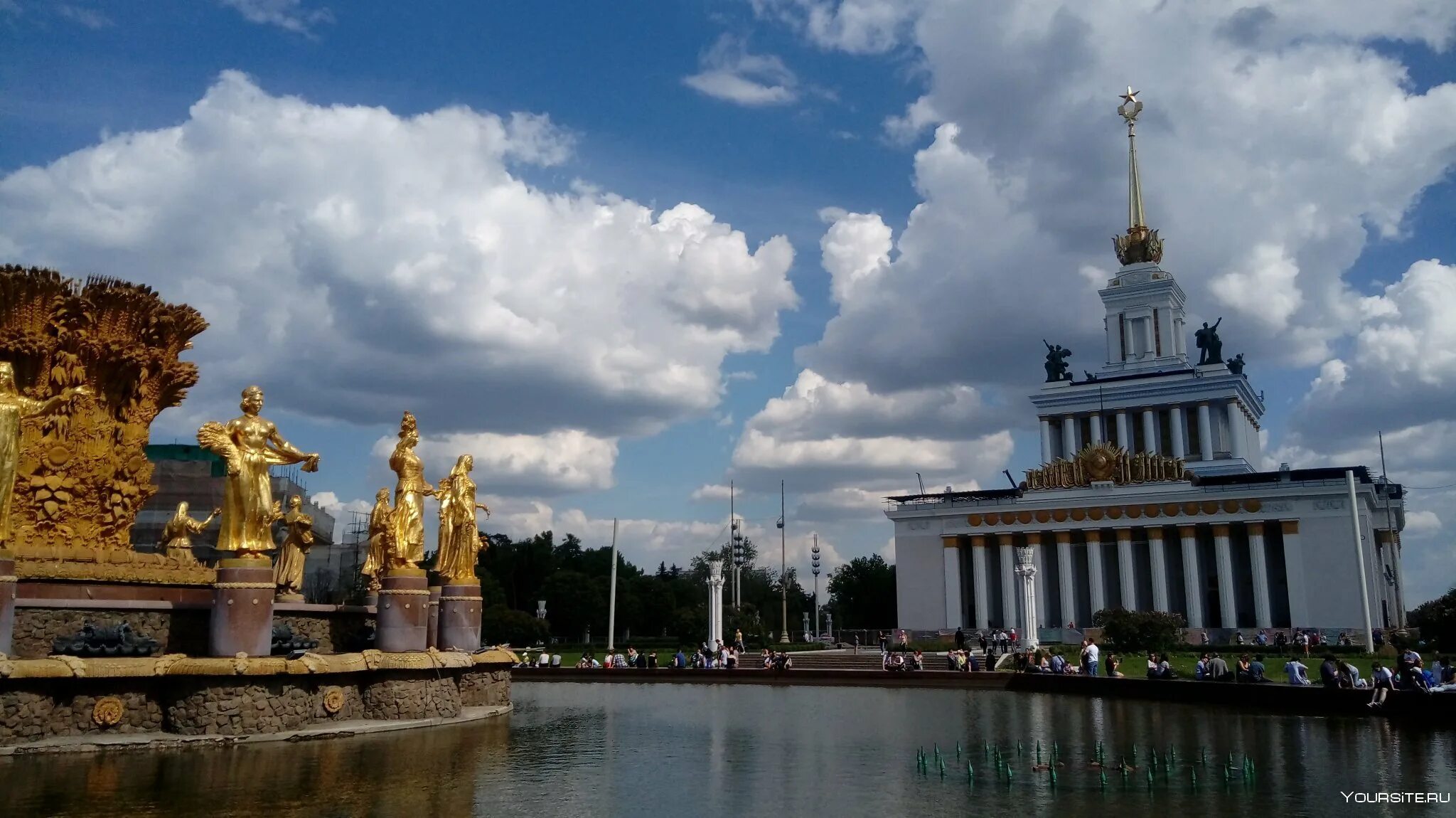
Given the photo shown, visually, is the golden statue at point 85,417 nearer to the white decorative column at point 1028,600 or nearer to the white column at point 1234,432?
the white decorative column at point 1028,600

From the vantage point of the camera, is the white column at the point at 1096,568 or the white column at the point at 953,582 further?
the white column at the point at 953,582

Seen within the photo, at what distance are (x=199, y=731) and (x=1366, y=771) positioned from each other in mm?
15400

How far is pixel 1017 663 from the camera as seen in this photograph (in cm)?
3506

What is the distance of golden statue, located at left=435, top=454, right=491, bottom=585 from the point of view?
21.2 metres

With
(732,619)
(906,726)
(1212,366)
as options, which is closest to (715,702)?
(906,726)

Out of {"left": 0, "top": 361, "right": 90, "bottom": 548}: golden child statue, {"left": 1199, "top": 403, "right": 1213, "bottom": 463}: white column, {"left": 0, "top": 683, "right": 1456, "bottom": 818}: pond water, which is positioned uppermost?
{"left": 1199, "top": 403, "right": 1213, "bottom": 463}: white column

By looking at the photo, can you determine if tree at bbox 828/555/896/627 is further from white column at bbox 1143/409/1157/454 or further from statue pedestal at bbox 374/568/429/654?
statue pedestal at bbox 374/568/429/654

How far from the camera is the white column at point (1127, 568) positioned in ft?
188

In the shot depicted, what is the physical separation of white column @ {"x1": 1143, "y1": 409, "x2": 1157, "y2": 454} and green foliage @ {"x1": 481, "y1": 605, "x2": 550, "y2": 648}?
126 ft

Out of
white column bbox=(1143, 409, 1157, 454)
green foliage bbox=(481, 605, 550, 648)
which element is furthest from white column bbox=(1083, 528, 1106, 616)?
green foliage bbox=(481, 605, 550, 648)

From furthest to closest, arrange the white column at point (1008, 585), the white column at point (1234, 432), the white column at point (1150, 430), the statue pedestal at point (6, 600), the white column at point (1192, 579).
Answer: the white column at point (1150, 430)
the white column at point (1234, 432)
the white column at point (1008, 585)
the white column at point (1192, 579)
the statue pedestal at point (6, 600)

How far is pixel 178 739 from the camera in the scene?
14586mm

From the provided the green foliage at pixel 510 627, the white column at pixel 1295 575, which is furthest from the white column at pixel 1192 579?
the green foliage at pixel 510 627

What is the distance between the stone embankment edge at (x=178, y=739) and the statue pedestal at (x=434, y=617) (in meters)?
3.92
